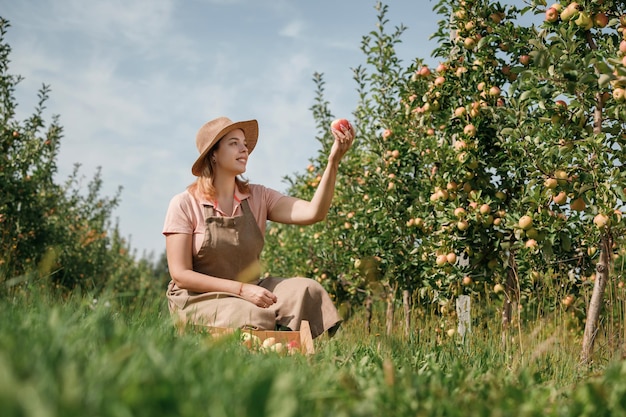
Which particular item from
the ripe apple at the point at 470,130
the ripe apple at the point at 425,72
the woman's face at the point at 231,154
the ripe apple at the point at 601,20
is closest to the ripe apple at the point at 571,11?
the ripe apple at the point at 601,20

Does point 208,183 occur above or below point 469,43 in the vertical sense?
below

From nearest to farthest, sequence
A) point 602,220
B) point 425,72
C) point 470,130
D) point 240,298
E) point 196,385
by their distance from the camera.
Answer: point 196,385, point 240,298, point 602,220, point 470,130, point 425,72

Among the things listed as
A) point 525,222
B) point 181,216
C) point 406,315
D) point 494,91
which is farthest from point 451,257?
point 181,216

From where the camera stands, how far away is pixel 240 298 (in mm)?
3189

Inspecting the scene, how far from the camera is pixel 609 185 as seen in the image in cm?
352

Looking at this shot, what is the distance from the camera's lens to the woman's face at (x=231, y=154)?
140 inches

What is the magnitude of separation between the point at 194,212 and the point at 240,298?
61 cm

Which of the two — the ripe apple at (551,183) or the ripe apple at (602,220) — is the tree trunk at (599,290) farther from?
the ripe apple at (551,183)

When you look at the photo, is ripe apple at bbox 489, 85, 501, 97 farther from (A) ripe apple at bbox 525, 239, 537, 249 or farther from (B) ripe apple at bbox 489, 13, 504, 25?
(A) ripe apple at bbox 525, 239, 537, 249

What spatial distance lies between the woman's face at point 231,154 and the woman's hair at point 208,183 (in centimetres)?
4

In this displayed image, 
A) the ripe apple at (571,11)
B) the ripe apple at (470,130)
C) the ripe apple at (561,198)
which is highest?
the ripe apple at (571,11)

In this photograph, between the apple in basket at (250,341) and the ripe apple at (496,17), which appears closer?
the apple in basket at (250,341)

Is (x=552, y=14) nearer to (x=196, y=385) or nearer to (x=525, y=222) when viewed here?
(x=525, y=222)

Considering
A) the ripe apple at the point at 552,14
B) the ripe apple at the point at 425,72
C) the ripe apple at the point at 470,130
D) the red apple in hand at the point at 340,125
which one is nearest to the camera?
the red apple in hand at the point at 340,125
